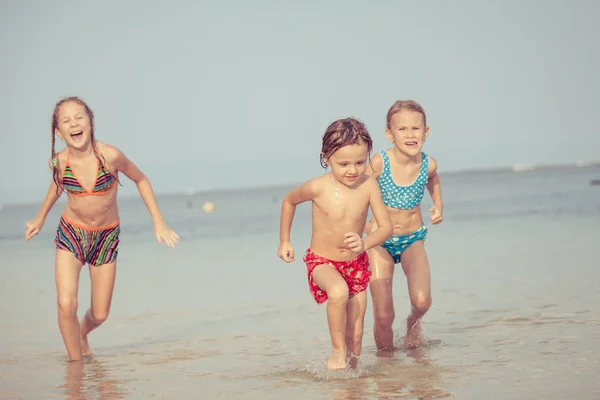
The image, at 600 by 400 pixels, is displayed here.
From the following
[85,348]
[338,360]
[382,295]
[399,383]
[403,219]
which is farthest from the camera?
[85,348]

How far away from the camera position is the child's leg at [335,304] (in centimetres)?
571

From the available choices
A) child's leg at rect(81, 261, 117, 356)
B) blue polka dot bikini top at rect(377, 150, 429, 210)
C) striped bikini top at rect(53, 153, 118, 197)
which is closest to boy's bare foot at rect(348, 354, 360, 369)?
blue polka dot bikini top at rect(377, 150, 429, 210)

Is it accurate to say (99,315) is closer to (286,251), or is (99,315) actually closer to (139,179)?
(139,179)

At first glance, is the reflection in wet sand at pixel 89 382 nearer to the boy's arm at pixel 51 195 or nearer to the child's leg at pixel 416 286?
the boy's arm at pixel 51 195

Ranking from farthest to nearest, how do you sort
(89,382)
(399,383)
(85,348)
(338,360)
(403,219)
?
1. (85,348)
2. (403,219)
3. (89,382)
4. (338,360)
5. (399,383)

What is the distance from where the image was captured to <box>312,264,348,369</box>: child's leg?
5.71m

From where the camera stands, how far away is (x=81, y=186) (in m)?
6.82

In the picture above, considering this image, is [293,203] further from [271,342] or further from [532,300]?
[532,300]

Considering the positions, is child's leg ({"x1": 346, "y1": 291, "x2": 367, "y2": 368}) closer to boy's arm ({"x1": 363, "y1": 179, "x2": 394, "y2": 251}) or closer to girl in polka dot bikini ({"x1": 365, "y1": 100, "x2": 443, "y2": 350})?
boy's arm ({"x1": 363, "y1": 179, "x2": 394, "y2": 251})

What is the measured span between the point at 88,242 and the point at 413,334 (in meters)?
2.60

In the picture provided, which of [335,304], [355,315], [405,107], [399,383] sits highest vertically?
[405,107]

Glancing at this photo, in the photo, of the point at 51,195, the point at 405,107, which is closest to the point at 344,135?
the point at 405,107

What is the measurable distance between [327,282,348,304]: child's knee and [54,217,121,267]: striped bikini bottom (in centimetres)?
211

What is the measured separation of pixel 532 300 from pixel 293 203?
360cm
